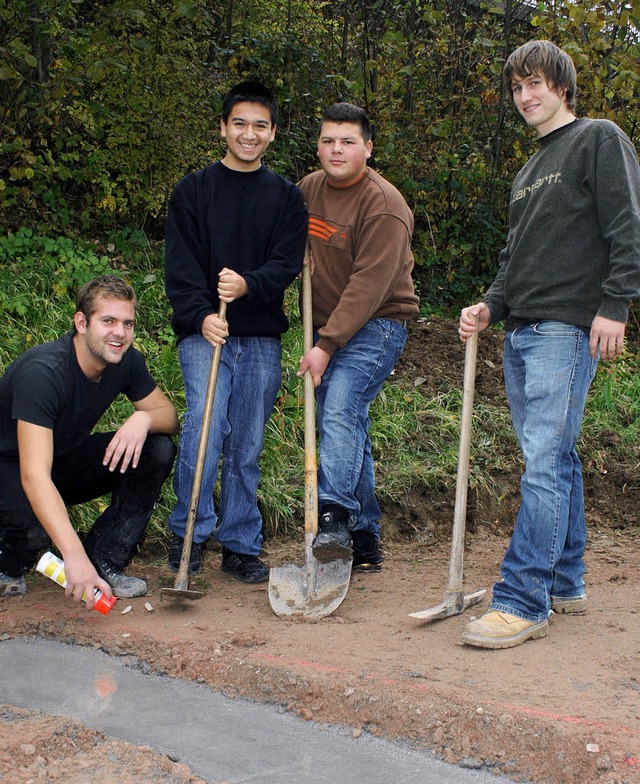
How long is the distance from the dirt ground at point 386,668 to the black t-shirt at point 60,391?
749mm

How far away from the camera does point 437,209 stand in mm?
8273

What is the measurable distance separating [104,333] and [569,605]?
223cm

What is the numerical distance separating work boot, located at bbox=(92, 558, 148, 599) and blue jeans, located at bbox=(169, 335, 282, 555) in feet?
0.94

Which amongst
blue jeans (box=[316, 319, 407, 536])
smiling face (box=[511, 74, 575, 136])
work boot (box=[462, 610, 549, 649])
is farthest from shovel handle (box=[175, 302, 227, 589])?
smiling face (box=[511, 74, 575, 136])

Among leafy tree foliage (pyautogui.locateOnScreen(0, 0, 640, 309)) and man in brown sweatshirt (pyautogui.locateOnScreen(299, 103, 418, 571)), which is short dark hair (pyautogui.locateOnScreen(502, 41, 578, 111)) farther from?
leafy tree foliage (pyautogui.locateOnScreen(0, 0, 640, 309))

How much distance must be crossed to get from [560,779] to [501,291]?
1.99m

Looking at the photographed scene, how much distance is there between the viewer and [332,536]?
3.94m

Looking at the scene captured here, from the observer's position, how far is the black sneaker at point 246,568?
170 inches

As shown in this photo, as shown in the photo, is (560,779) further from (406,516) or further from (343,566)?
(406,516)

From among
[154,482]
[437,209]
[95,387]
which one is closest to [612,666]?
[154,482]

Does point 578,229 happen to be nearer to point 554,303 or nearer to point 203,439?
point 554,303

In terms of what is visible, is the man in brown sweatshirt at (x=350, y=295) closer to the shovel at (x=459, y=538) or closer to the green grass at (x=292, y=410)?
the shovel at (x=459, y=538)

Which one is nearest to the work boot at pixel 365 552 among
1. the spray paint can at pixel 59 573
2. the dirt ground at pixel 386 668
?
the dirt ground at pixel 386 668


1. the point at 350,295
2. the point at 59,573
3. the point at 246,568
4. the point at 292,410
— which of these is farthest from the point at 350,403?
the point at 292,410
